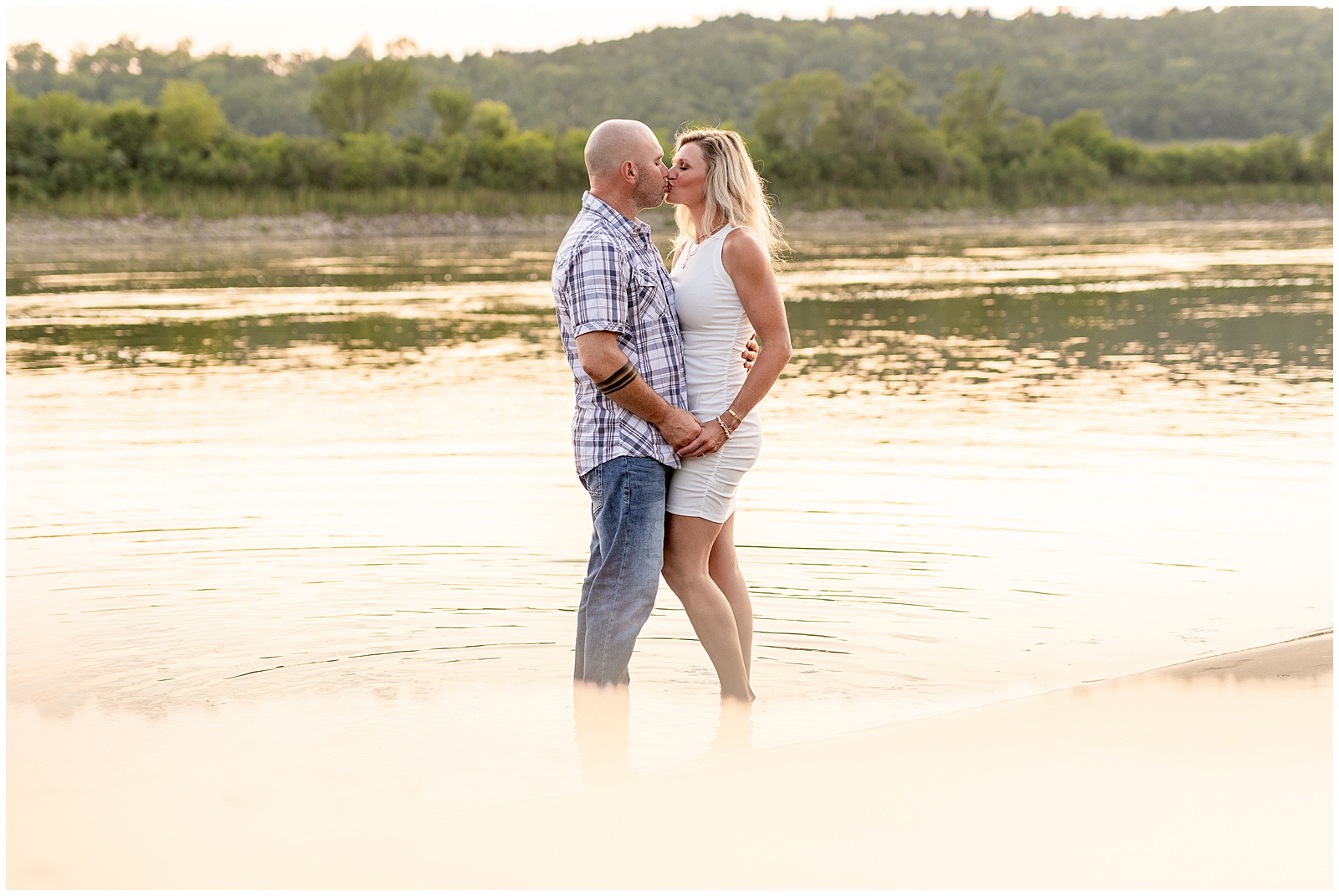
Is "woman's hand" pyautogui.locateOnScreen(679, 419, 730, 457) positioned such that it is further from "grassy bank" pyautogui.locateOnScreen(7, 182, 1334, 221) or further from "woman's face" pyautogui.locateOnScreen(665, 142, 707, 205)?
"grassy bank" pyautogui.locateOnScreen(7, 182, 1334, 221)

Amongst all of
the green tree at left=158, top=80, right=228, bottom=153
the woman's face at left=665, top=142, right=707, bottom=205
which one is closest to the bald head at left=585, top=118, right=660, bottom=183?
the woman's face at left=665, top=142, right=707, bottom=205

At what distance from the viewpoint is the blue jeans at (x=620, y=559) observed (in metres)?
4.44

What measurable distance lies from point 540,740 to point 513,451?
582 centimetres

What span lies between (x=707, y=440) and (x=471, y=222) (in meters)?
67.2

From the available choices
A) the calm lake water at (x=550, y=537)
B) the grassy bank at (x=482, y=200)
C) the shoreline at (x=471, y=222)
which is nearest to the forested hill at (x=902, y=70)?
the grassy bank at (x=482, y=200)

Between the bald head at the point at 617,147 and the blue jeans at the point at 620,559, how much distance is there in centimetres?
88

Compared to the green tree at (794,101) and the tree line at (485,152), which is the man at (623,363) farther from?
the green tree at (794,101)

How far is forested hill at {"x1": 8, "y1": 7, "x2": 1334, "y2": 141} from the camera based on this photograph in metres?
154

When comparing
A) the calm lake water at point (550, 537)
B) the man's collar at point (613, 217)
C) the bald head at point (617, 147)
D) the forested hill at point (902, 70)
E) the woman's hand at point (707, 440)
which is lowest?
the calm lake water at point (550, 537)

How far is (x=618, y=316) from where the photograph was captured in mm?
4227

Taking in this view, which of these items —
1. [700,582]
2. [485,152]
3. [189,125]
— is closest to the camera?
[700,582]

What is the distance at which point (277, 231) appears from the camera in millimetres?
63812

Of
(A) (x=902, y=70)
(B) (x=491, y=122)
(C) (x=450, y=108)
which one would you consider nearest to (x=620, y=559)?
(C) (x=450, y=108)

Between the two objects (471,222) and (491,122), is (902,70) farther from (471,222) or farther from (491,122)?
(471,222)
